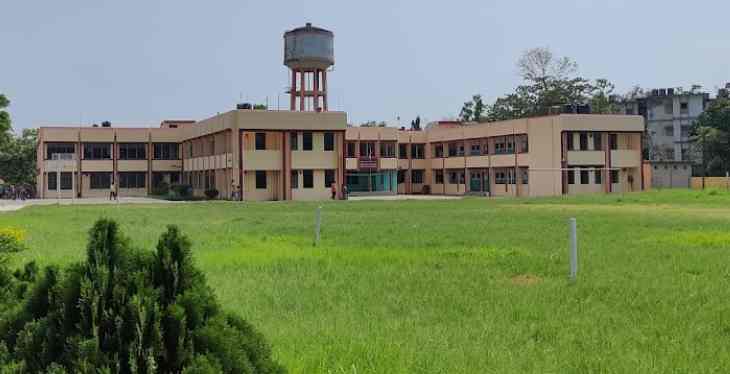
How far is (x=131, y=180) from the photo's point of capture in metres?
69.0

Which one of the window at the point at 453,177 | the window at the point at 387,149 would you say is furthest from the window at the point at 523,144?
the window at the point at 387,149

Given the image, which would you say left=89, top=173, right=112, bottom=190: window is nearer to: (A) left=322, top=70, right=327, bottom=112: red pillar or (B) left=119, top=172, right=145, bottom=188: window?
(B) left=119, top=172, right=145, bottom=188: window

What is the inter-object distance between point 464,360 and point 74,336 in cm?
352

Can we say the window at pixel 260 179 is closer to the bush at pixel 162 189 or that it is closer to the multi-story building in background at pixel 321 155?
the multi-story building in background at pixel 321 155

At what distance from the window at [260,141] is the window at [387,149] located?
18.2 m

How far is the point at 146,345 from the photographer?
9.82ft

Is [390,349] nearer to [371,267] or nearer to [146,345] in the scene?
[146,345]

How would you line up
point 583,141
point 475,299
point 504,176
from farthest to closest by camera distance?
point 504,176, point 583,141, point 475,299

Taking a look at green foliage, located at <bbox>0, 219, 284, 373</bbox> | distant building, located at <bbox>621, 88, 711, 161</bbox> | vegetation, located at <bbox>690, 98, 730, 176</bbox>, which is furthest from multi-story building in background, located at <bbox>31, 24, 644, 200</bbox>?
green foliage, located at <bbox>0, 219, 284, 373</bbox>

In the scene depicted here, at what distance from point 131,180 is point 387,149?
24.2m

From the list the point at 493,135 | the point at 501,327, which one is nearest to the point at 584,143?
the point at 493,135

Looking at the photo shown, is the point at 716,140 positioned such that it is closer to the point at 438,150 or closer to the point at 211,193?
the point at 438,150

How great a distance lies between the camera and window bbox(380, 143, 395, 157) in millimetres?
70875

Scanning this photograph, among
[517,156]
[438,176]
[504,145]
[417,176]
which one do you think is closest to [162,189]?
[417,176]
